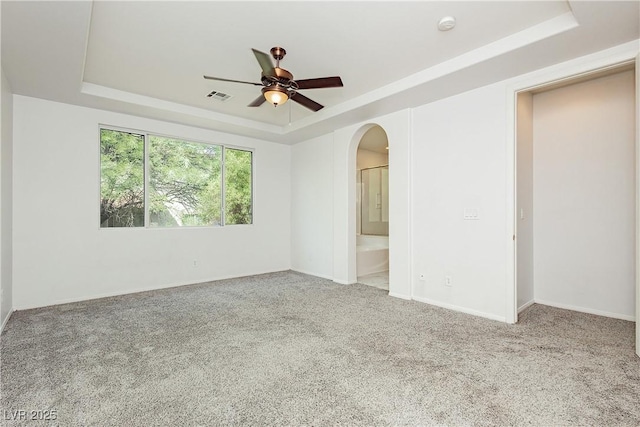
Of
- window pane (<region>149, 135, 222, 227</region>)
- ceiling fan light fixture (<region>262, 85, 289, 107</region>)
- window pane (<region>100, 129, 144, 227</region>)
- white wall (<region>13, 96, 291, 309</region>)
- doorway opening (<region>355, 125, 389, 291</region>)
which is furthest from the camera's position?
doorway opening (<region>355, 125, 389, 291</region>)

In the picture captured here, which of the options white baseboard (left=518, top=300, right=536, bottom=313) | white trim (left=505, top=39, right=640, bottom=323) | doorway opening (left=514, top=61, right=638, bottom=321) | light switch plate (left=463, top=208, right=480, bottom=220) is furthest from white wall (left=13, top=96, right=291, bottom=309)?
doorway opening (left=514, top=61, right=638, bottom=321)

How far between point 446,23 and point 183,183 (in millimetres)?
4216

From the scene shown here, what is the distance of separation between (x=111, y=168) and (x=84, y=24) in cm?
251

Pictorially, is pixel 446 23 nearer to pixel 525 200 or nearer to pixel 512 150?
pixel 512 150

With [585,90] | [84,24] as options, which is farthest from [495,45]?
[84,24]

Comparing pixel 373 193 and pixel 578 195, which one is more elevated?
pixel 373 193

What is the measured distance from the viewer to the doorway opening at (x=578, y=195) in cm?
321

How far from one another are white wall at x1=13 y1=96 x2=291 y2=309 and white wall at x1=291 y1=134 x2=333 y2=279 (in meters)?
1.57

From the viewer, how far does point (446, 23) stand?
96.6 inches

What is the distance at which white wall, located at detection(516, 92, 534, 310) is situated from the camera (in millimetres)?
3455

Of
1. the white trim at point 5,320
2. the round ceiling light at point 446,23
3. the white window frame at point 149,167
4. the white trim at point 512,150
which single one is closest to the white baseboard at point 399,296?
the white trim at point 512,150

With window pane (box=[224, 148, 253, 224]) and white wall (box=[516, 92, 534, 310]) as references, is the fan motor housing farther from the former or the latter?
window pane (box=[224, 148, 253, 224])

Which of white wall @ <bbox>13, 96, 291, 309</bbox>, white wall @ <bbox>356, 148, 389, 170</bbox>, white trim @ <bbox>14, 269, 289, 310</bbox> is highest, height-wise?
white wall @ <bbox>356, 148, 389, 170</bbox>

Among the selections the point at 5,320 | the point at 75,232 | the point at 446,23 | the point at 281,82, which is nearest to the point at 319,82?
the point at 281,82
